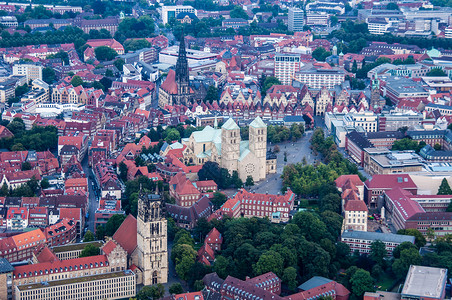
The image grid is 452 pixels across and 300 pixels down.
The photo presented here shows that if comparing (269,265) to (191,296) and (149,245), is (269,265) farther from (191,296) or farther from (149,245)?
(149,245)

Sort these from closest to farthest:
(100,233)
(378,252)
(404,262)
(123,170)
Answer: (404,262) → (378,252) → (100,233) → (123,170)

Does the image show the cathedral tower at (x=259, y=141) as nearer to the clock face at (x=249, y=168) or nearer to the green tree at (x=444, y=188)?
the clock face at (x=249, y=168)

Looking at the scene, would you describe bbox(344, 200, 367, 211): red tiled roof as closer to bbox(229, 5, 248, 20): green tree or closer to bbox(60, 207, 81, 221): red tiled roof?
bbox(60, 207, 81, 221): red tiled roof

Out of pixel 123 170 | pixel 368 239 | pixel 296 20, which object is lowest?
pixel 368 239

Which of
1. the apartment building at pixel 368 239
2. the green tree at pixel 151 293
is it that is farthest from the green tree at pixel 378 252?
the green tree at pixel 151 293

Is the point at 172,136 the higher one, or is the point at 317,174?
the point at 172,136

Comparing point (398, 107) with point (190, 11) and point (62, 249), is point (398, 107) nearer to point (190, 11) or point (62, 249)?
point (62, 249)

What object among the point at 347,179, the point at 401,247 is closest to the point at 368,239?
the point at 401,247

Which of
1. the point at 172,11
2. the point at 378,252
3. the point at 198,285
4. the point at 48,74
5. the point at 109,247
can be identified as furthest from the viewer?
the point at 172,11

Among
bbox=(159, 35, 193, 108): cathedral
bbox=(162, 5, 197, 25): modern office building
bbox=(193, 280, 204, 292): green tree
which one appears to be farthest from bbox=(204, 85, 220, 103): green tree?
bbox=(162, 5, 197, 25): modern office building
